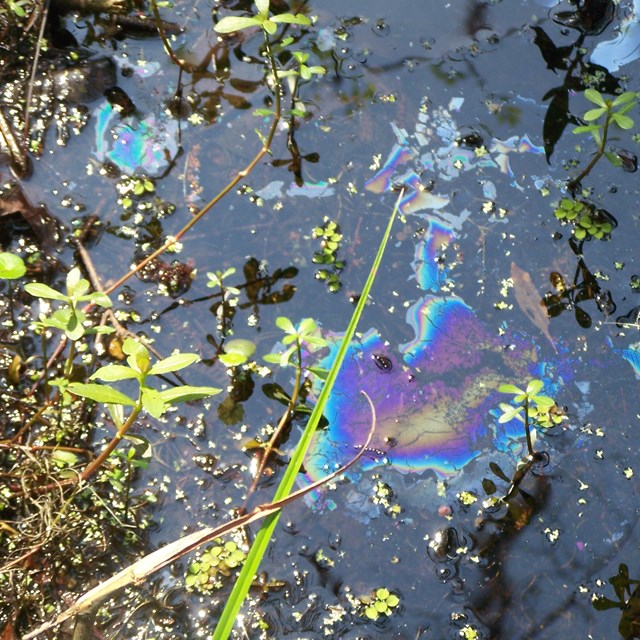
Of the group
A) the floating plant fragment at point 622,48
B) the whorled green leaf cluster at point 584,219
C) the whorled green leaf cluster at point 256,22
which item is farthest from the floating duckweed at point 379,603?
the floating plant fragment at point 622,48

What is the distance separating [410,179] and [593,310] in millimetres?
971

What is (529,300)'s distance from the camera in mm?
3199

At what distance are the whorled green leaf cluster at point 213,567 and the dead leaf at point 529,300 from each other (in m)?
1.50

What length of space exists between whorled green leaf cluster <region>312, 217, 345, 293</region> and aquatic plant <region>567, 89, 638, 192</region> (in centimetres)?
108

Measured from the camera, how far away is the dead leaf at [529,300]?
3.16 meters

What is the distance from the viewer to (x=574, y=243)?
3.30m

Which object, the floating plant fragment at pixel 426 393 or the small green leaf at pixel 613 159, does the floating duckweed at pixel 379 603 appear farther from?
the small green leaf at pixel 613 159

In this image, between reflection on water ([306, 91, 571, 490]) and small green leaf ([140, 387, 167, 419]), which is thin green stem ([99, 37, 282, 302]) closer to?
reflection on water ([306, 91, 571, 490])

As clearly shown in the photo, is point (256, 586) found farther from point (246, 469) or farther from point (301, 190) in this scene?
point (301, 190)

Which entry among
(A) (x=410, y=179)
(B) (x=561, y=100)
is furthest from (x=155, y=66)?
(B) (x=561, y=100)

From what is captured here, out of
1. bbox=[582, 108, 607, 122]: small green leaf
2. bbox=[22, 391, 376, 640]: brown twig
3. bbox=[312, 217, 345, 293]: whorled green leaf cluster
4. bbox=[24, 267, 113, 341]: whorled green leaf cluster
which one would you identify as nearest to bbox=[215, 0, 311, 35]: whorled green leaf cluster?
bbox=[312, 217, 345, 293]: whorled green leaf cluster

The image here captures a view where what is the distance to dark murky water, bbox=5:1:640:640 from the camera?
2.71 meters

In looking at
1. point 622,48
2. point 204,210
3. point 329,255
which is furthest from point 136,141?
point 622,48

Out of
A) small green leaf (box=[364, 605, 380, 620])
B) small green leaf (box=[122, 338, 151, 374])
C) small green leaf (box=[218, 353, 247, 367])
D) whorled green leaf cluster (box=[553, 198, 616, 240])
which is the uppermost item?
small green leaf (box=[122, 338, 151, 374])
